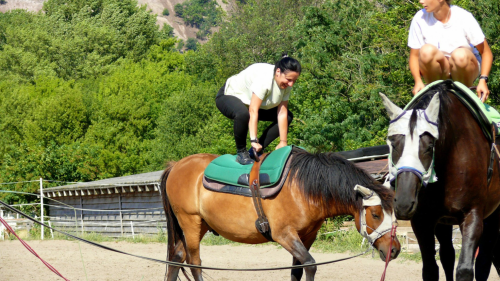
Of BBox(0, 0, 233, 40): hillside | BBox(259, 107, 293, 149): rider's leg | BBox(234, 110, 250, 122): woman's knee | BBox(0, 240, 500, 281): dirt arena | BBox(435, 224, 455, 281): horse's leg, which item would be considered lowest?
BBox(0, 240, 500, 281): dirt arena

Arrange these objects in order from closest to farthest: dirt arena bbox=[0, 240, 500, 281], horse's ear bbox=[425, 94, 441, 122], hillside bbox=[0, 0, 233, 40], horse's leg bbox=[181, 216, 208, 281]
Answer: horse's ear bbox=[425, 94, 441, 122], horse's leg bbox=[181, 216, 208, 281], dirt arena bbox=[0, 240, 500, 281], hillside bbox=[0, 0, 233, 40]

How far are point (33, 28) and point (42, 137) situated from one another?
75.0 ft

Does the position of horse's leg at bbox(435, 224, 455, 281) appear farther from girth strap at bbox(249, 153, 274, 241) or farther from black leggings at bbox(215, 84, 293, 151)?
black leggings at bbox(215, 84, 293, 151)

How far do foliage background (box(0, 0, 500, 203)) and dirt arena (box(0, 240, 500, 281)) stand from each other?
4888mm

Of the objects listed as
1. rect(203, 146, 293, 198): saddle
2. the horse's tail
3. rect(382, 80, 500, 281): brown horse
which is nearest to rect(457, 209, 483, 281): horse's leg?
rect(382, 80, 500, 281): brown horse

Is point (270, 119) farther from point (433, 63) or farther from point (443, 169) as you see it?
point (443, 169)

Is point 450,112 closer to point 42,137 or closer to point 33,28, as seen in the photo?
point 42,137

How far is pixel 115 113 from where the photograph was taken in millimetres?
41812

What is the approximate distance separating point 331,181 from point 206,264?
674cm

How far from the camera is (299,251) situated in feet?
16.4

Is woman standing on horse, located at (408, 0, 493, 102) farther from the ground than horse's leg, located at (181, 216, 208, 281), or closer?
farther from the ground

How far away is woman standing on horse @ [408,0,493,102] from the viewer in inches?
173

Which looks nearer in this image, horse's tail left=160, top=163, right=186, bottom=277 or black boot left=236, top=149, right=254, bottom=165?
black boot left=236, top=149, right=254, bottom=165

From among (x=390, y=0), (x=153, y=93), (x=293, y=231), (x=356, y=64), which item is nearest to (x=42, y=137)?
(x=153, y=93)
